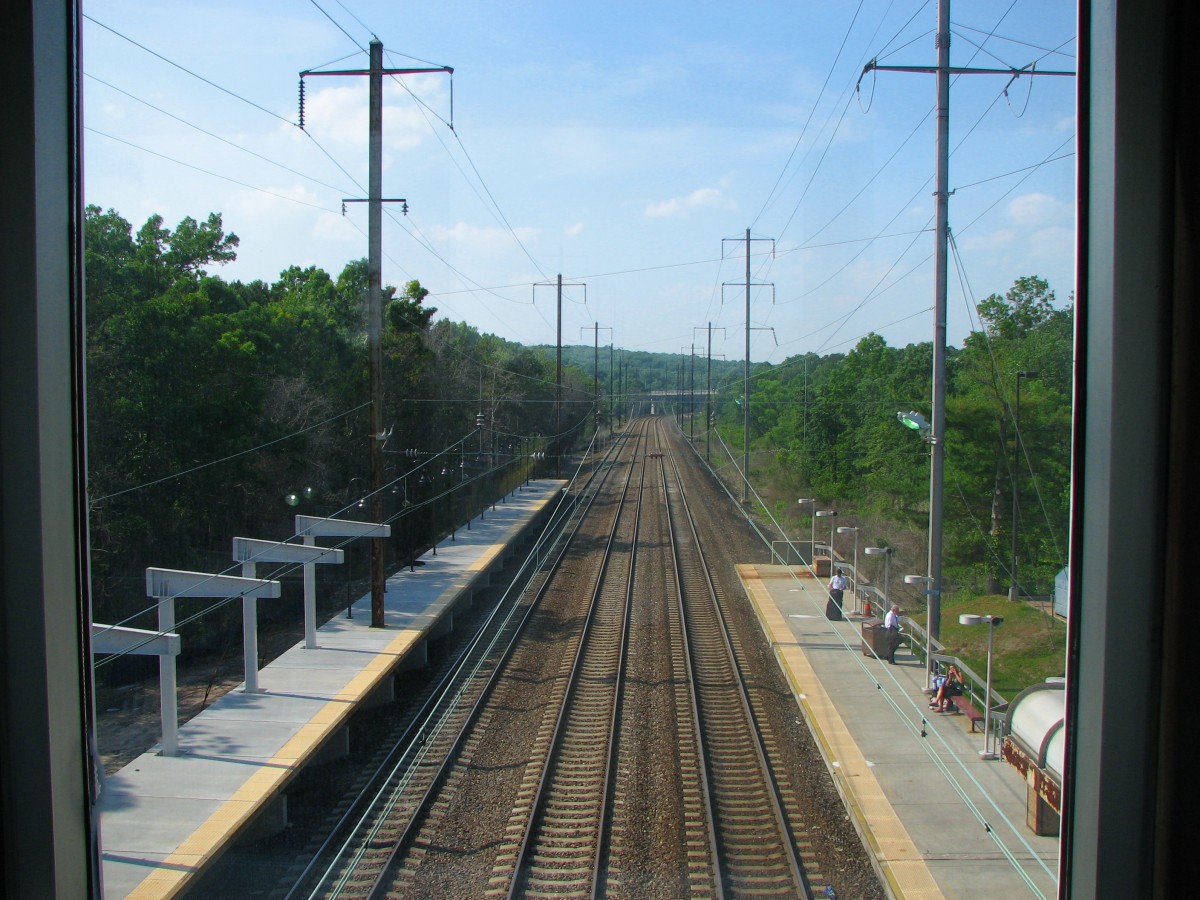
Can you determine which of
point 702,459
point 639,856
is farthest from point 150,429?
point 702,459

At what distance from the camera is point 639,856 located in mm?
4723

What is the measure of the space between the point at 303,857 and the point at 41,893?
14.4ft

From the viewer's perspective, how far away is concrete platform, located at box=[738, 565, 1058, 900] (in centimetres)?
368

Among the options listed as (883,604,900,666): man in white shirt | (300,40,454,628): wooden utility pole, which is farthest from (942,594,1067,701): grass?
(300,40,454,628): wooden utility pole

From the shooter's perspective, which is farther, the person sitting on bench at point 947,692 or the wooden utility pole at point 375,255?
the wooden utility pole at point 375,255

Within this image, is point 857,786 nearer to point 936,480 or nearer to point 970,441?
point 936,480

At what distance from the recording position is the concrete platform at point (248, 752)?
4.16 meters

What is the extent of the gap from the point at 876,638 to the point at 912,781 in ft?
10.9

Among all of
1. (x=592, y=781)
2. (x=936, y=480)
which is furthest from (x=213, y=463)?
(x=936, y=480)

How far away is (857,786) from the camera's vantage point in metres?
5.46

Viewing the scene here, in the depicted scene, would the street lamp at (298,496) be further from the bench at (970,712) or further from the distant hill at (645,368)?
the distant hill at (645,368)

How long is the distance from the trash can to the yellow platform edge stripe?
0.64m

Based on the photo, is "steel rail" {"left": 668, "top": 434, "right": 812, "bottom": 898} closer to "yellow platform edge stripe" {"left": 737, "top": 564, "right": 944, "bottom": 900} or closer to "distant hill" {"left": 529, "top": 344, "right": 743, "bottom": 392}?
"yellow platform edge stripe" {"left": 737, "top": 564, "right": 944, "bottom": 900}

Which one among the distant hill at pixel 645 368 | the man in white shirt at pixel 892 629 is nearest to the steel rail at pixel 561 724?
the man in white shirt at pixel 892 629
